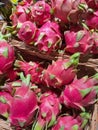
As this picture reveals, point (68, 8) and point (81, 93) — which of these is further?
point (68, 8)

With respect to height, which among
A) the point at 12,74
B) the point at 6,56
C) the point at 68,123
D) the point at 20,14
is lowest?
the point at 68,123

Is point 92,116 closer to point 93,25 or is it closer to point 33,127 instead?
point 33,127

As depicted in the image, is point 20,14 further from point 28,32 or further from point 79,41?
point 79,41

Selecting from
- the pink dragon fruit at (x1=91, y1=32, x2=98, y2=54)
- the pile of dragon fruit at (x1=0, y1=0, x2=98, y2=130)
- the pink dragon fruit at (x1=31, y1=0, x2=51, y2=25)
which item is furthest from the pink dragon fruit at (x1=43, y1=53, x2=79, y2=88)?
the pink dragon fruit at (x1=31, y1=0, x2=51, y2=25)

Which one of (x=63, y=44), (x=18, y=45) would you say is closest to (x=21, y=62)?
(x=18, y=45)

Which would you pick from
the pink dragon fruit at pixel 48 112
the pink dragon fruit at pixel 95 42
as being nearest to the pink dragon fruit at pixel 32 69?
the pink dragon fruit at pixel 48 112

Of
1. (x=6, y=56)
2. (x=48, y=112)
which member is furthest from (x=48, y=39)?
(x=48, y=112)

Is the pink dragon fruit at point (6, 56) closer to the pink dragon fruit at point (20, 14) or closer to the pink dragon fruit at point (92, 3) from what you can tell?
the pink dragon fruit at point (20, 14)
